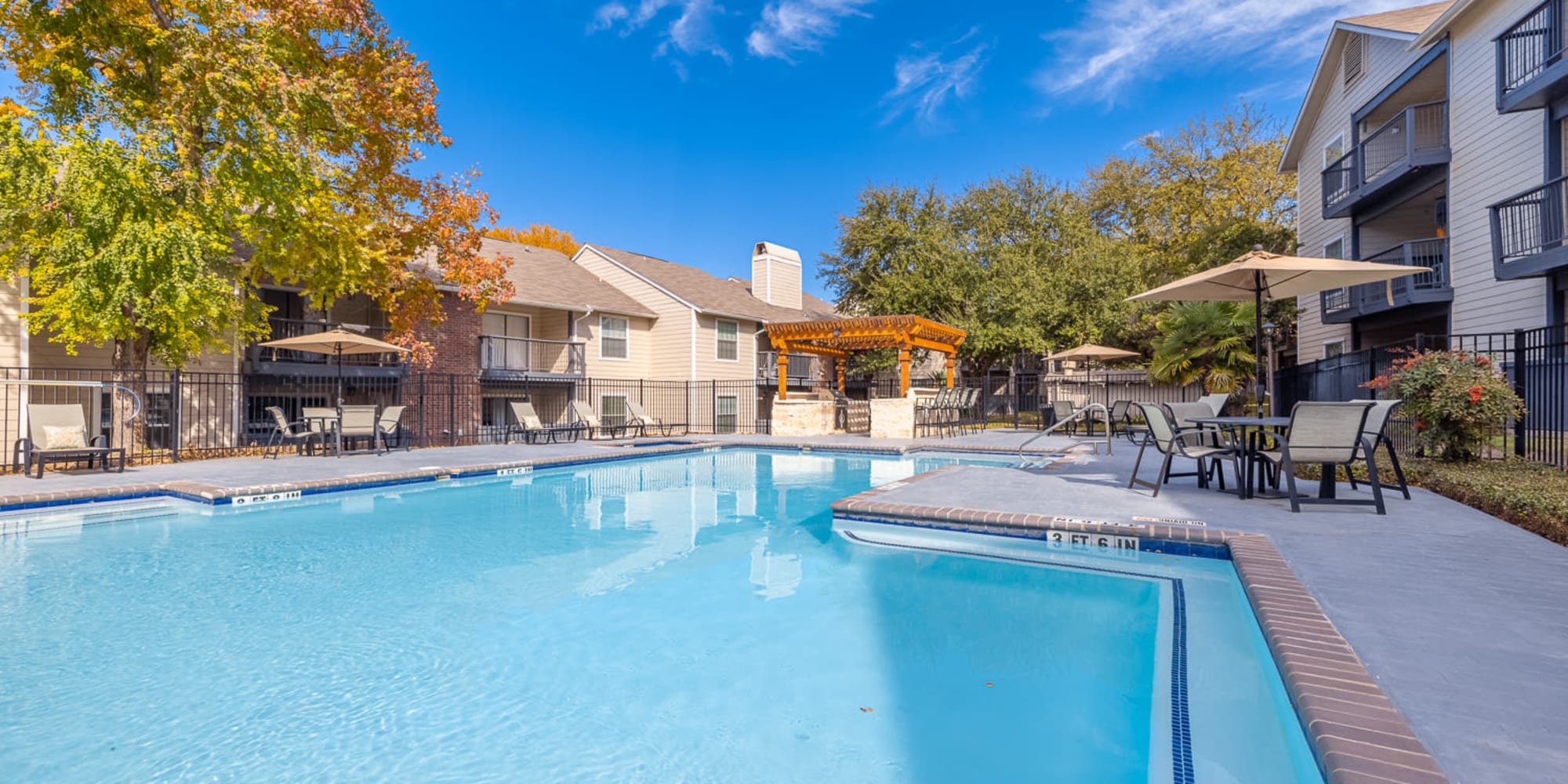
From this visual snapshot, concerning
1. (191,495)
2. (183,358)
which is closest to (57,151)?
(183,358)

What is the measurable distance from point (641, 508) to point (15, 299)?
1256 cm

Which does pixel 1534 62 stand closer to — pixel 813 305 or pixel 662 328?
pixel 662 328

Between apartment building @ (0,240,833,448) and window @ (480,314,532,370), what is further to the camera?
window @ (480,314,532,370)

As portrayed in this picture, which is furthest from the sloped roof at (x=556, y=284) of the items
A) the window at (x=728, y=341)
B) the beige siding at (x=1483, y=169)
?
the beige siding at (x=1483, y=169)

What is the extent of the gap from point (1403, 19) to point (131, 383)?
2583 cm

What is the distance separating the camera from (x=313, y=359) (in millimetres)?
14969

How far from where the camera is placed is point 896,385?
26.1 meters

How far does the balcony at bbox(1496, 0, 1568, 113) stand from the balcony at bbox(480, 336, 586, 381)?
62.6 ft

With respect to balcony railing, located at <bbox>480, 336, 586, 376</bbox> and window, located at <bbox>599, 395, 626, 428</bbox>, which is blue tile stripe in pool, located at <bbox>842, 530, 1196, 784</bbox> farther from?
window, located at <bbox>599, 395, 626, 428</bbox>

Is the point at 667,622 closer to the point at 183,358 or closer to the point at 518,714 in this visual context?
the point at 518,714

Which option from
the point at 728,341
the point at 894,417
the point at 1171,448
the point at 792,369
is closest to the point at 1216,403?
the point at 1171,448

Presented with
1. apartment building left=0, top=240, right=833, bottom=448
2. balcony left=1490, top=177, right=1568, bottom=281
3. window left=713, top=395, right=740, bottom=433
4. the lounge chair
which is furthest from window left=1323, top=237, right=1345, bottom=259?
the lounge chair

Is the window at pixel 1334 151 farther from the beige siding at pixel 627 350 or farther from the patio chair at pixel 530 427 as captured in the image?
the patio chair at pixel 530 427

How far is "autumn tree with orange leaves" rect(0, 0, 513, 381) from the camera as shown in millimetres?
9570
